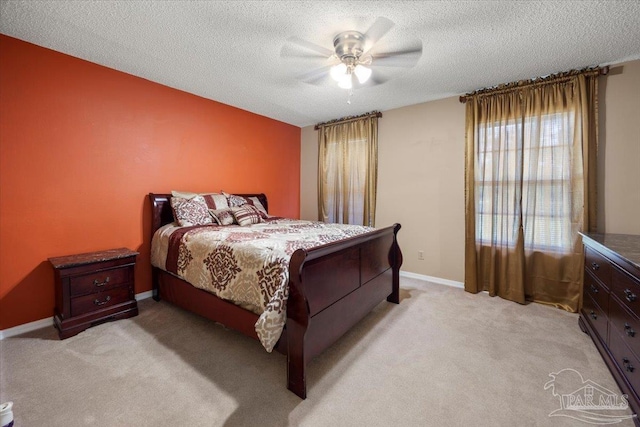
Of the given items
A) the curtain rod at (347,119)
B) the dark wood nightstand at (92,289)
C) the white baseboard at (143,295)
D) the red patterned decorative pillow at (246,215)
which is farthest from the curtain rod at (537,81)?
the white baseboard at (143,295)

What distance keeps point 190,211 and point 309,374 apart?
2161 millimetres

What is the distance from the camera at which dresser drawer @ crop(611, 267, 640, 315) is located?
143 cm

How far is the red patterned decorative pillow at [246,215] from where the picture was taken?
Answer: 3.11 meters

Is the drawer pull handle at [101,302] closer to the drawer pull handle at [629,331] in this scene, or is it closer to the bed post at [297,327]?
the bed post at [297,327]

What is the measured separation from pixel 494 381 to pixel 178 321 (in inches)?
103

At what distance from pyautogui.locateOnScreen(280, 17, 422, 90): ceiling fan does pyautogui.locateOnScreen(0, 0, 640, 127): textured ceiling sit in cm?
4

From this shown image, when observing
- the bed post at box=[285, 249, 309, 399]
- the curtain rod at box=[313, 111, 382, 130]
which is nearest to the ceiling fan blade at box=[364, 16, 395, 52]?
the bed post at box=[285, 249, 309, 399]

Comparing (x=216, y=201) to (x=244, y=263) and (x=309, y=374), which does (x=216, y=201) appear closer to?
(x=244, y=263)

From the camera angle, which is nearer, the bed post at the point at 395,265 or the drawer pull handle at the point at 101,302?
the drawer pull handle at the point at 101,302

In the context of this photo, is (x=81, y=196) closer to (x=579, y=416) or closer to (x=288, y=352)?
(x=288, y=352)

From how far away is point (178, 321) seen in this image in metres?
2.49

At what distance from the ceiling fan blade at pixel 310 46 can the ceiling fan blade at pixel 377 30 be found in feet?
1.16

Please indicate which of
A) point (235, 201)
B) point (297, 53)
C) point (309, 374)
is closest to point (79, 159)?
point (235, 201)

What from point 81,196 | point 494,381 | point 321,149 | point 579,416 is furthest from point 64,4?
point 579,416
